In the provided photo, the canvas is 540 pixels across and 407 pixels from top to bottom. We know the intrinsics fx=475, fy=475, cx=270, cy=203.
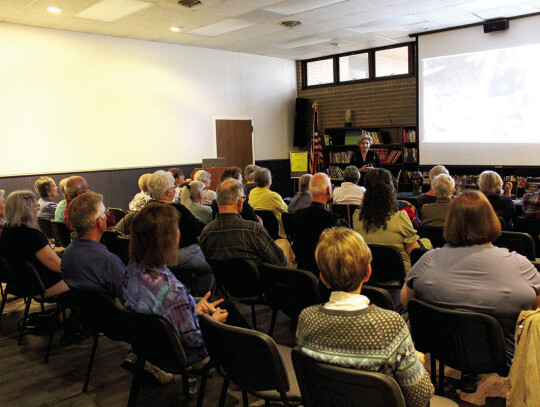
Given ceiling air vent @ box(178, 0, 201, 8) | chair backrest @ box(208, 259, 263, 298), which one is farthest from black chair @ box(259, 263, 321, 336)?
ceiling air vent @ box(178, 0, 201, 8)

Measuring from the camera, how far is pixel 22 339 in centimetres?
415

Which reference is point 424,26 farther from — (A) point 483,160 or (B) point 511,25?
(A) point 483,160

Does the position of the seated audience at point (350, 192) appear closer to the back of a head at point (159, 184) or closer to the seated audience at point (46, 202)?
the back of a head at point (159, 184)

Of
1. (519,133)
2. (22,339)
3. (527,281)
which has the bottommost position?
(22,339)

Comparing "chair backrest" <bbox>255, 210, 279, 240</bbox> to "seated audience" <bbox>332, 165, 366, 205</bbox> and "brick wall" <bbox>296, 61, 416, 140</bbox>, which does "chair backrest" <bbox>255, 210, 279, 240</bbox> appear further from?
"brick wall" <bbox>296, 61, 416, 140</bbox>

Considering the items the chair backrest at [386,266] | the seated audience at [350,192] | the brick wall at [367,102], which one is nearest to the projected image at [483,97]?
the brick wall at [367,102]

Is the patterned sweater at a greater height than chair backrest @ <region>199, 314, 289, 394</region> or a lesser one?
greater

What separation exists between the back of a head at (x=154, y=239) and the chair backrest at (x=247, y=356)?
45 cm

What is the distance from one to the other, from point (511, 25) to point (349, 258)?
7.89 m

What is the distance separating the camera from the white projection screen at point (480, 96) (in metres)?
7.81

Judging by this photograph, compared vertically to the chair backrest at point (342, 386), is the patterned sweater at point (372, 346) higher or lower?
higher

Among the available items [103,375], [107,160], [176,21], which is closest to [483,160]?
[176,21]

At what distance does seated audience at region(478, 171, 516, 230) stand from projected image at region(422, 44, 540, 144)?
3.83 m

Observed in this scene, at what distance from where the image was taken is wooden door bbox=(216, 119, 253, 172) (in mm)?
10266
